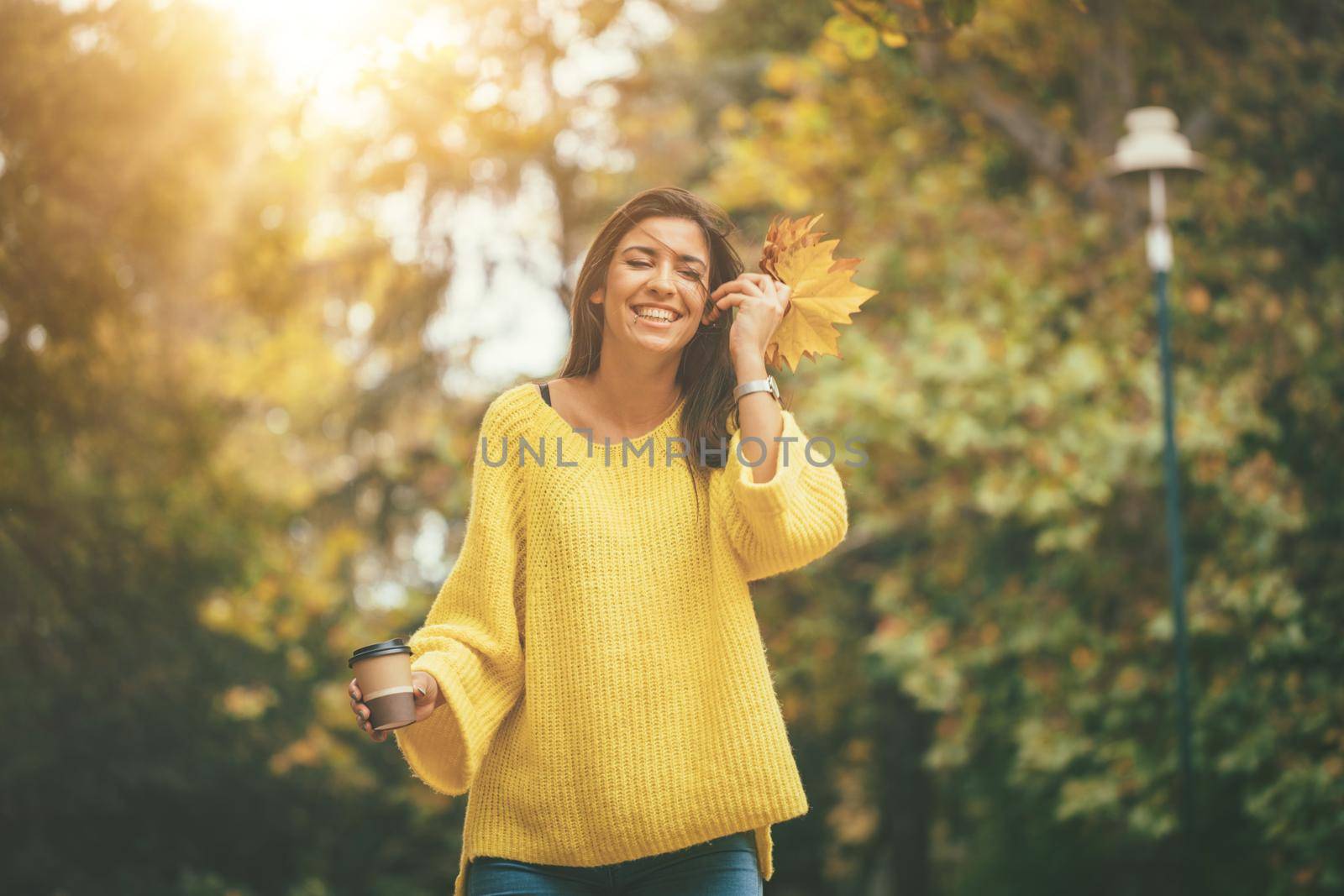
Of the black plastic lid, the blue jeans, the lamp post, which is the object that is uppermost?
the lamp post

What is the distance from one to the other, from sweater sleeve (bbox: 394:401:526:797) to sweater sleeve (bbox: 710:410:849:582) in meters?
0.36

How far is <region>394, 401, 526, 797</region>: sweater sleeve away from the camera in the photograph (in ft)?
7.13

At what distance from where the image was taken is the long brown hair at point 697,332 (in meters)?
2.29

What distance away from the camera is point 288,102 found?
7.26 metres

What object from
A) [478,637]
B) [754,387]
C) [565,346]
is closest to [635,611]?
[478,637]

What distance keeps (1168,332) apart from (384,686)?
20.1 ft

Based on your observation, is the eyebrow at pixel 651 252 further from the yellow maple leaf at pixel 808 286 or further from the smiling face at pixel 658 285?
the yellow maple leaf at pixel 808 286

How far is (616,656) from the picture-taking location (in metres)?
2.16

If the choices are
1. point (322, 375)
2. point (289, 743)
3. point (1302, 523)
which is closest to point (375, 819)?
point (289, 743)

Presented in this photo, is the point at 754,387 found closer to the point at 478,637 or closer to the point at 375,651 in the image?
the point at 478,637


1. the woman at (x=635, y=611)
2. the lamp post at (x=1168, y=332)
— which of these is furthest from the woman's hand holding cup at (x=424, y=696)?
the lamp post at (x=1168, y=332)

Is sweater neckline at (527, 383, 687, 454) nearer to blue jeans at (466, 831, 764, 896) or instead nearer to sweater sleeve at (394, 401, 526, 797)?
sweater sleeve at (394, 401, 526, 797)

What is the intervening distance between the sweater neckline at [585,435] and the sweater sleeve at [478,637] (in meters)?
0.07

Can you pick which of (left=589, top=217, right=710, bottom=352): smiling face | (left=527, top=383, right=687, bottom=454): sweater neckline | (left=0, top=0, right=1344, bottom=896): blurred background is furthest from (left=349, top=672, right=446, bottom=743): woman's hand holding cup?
(left=0, top=0, right=1344, bottom=896): blurred background
